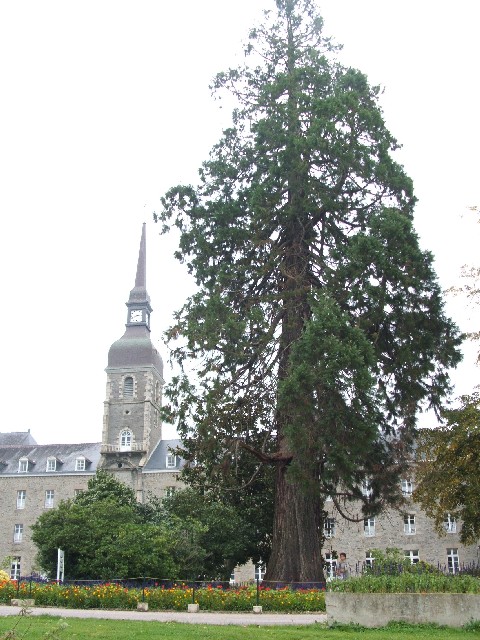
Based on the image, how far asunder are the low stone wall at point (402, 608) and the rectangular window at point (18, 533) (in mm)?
40533

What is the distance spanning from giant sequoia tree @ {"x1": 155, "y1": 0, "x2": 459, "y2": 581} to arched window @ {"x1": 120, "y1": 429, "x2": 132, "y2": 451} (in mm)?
30285

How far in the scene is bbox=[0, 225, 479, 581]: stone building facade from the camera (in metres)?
47.0

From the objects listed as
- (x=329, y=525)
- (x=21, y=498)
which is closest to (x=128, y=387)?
(x=21, y=498)

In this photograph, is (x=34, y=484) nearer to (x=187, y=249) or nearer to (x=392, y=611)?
(x=187, y=249)

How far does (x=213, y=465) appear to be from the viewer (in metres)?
20.2

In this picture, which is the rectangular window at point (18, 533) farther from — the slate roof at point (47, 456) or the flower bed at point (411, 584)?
the flower bed at point (411, 584)

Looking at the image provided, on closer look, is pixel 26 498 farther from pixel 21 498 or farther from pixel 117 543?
pixel 117 543

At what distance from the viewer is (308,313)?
19875 mm

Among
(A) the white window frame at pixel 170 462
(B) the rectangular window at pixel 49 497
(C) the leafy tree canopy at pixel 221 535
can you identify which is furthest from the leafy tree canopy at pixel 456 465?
(B) the rectangular window at pixel 49 497

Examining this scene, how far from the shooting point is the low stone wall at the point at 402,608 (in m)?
11.4

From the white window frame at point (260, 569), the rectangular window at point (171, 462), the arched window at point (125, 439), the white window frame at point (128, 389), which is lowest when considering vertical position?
the white window frame at point (260, 569)

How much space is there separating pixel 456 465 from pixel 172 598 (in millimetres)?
7779

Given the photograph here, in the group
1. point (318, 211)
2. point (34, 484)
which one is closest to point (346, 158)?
point (318, 211)

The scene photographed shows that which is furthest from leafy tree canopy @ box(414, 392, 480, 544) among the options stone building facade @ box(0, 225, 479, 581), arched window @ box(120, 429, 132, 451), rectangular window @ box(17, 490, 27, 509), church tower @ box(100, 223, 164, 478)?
rectangular window @ box(17, 490, 27, 509)
